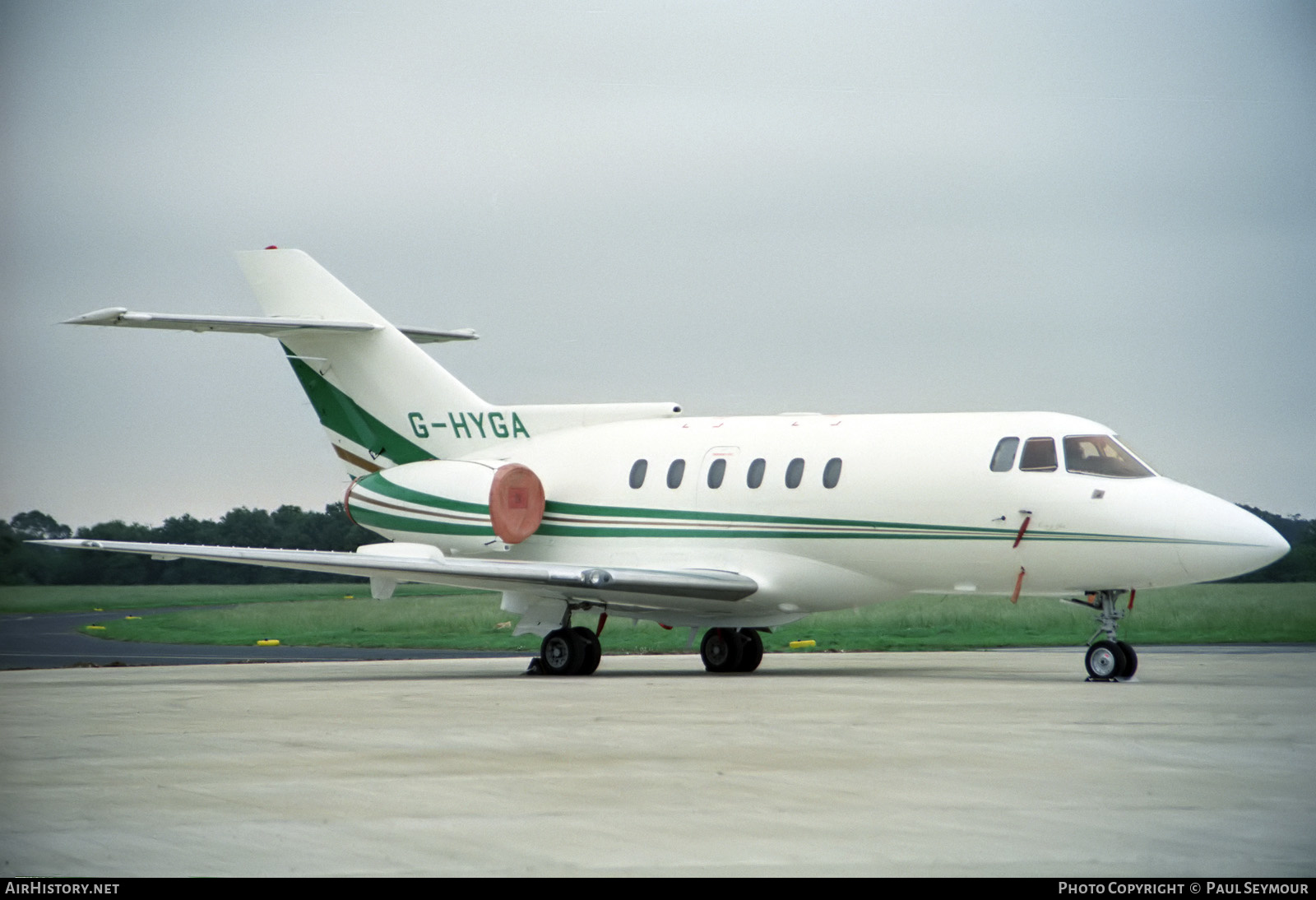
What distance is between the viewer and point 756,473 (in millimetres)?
22328

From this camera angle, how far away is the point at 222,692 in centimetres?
1784

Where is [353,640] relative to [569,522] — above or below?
below

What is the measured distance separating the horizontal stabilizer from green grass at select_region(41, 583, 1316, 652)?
6.60 meters

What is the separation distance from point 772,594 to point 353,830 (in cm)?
1451

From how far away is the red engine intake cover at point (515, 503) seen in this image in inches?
939

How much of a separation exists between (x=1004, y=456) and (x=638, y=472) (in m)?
5.84

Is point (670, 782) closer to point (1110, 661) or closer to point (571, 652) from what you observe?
point (1110, 661)

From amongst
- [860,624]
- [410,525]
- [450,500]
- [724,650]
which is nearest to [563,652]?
[724,650]

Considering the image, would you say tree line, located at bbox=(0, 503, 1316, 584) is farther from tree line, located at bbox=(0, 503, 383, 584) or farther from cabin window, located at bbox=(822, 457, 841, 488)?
cabin window, located at bbox=(822, 457, 841, 488)

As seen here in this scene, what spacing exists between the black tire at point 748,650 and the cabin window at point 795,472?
283 cm

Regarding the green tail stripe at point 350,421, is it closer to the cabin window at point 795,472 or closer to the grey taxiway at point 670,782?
the cabin window at point 795,472

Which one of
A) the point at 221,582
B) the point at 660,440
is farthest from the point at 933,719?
the point at 221,582

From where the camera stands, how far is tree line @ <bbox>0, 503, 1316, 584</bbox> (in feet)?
74.0

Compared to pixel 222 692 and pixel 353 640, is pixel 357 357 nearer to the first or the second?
pixel 353 640
